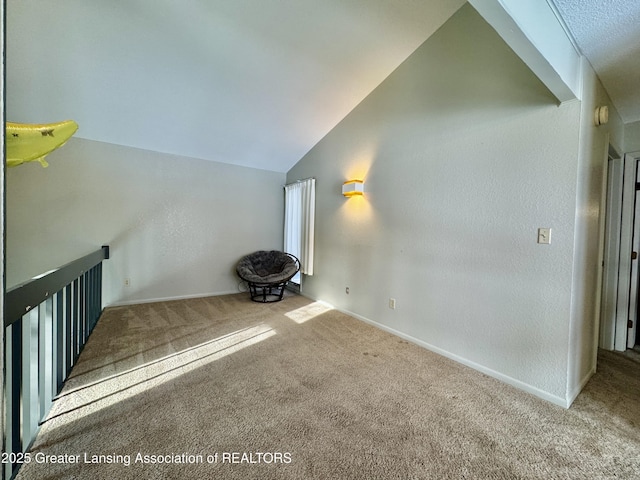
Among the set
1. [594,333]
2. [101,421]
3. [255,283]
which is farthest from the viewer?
[255,283]

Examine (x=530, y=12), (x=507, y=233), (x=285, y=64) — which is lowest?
(x=507, y=233)

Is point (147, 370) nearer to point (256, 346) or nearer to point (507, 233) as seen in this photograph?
point (256, 346)

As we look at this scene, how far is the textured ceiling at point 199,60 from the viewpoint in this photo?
2.24 meters

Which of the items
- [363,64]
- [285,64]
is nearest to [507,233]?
[363,64]

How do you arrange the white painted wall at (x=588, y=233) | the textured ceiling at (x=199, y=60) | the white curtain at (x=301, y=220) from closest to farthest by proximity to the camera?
the white painted wall at (x=588, y=233) → the textured ceiling at (x=199, y=60) → the white curtain at (x=301, y=220)

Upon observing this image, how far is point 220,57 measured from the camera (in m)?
2.66

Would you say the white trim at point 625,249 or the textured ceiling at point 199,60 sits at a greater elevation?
the textured ceiling at point 199,60

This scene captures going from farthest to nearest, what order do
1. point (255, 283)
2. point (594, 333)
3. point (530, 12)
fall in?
point (255, 283), point (594, 333), point (530, 12)

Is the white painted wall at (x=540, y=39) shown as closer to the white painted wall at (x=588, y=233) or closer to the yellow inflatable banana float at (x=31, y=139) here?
the white painted wall at (x=588, y=233)

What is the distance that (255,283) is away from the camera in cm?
401

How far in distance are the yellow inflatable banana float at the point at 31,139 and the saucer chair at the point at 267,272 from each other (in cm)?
289

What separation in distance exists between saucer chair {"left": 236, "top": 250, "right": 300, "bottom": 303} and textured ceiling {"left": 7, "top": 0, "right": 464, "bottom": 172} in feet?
6.89

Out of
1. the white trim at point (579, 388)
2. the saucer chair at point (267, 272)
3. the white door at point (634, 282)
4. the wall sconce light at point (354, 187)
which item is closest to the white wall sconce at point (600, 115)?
the white door at point (634, 282)

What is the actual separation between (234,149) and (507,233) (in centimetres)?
380
